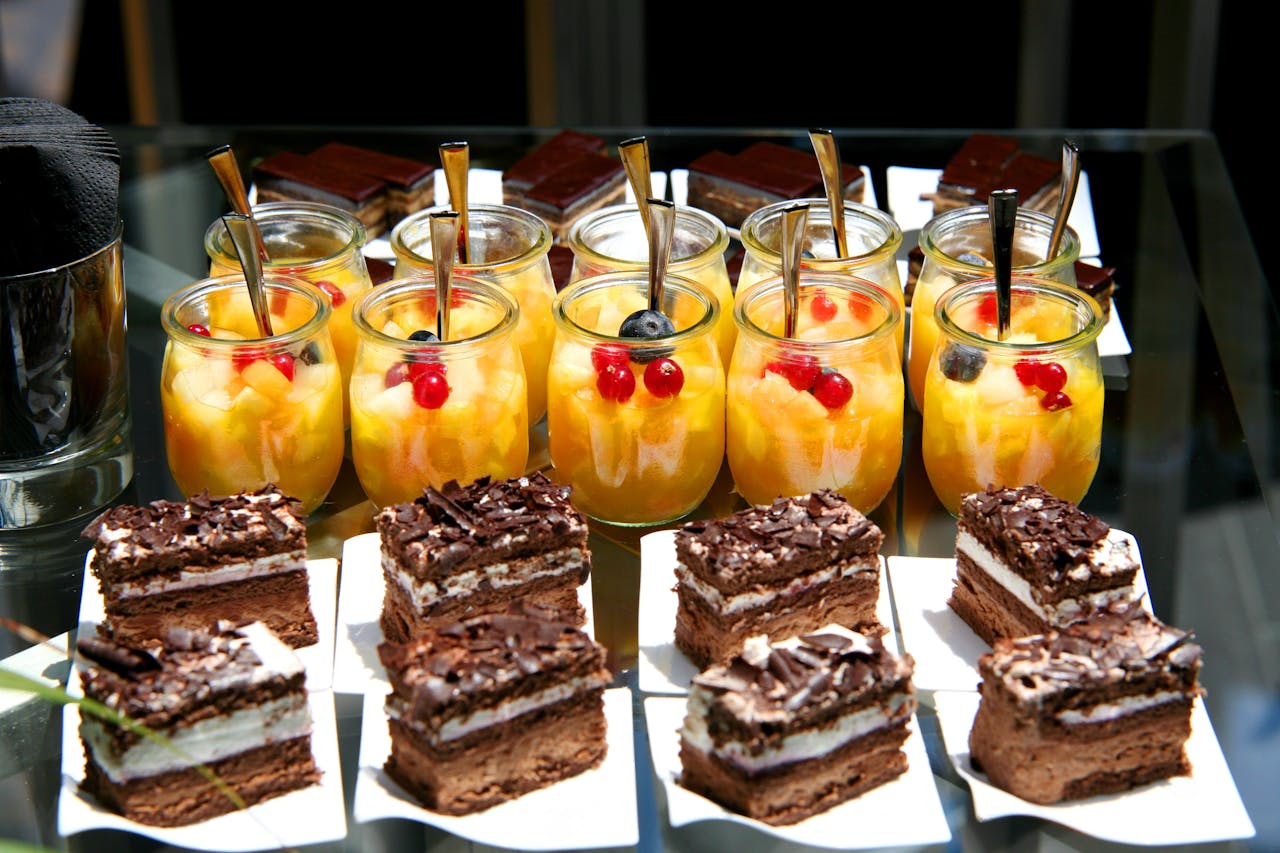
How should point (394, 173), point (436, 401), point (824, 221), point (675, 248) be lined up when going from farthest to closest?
point (394, 173)
point (824, 221)
point (675, 248)
point (436, 401)

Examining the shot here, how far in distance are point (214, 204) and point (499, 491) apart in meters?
1.79

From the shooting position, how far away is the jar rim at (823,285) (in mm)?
2957

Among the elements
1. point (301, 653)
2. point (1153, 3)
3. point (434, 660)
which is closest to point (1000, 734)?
point (434, 660)

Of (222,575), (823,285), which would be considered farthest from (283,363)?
(823,285)

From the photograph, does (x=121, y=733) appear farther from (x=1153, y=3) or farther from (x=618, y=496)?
(x=1153, y=3)

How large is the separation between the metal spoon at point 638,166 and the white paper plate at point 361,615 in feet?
2.76

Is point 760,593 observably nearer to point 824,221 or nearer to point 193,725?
point 193,725

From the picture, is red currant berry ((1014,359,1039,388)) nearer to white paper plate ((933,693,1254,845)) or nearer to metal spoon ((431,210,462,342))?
white paper plate ((933,693,1254,845))

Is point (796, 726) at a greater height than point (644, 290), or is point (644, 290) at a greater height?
point (644, 290)

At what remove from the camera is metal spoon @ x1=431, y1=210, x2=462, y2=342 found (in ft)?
9.80

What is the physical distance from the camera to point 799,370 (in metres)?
2.99

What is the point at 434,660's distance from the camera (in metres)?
2.44

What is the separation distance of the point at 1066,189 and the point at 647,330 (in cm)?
99

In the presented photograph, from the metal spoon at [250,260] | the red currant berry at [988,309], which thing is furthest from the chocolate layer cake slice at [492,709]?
the red currant berry at [988,309]
